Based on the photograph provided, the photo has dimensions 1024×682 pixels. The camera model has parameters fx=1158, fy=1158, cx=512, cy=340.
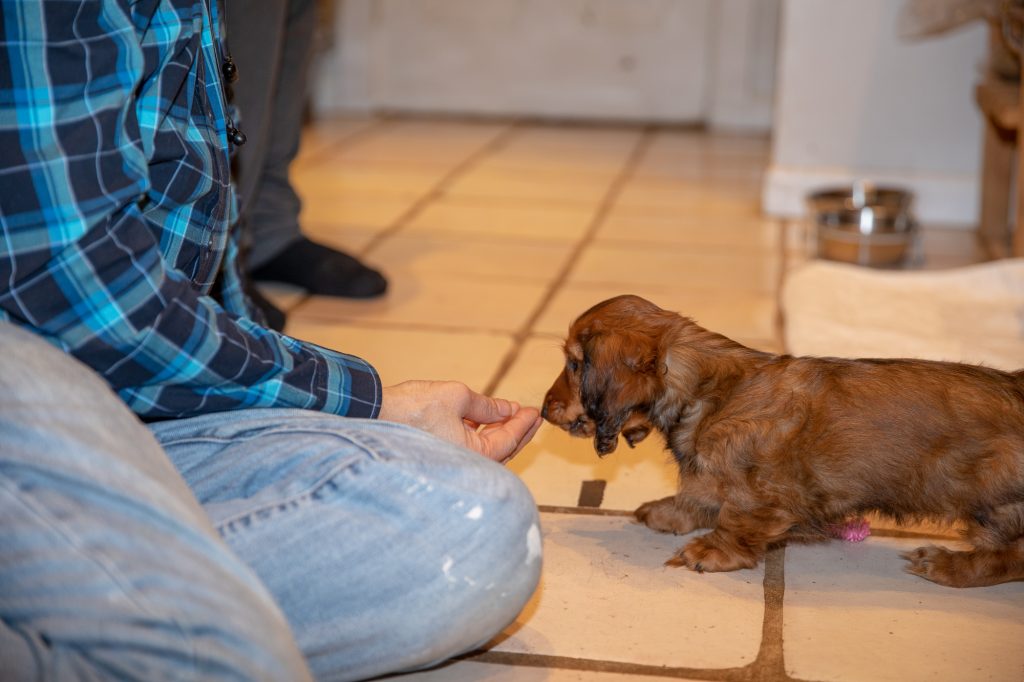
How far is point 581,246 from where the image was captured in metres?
3.52

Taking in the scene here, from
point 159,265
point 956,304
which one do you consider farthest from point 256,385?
point 956,304

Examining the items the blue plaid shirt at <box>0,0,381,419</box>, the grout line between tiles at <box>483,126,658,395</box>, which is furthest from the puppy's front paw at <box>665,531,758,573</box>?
the grout line between tiles at <box>483,126,658,395</box>

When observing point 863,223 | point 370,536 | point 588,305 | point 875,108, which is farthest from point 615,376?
point 875,108

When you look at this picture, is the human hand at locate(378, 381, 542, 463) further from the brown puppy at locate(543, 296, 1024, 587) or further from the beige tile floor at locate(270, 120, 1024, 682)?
the beige tile floor at locate(270, 120, 1024, 682)

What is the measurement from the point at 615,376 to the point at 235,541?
0.64 m

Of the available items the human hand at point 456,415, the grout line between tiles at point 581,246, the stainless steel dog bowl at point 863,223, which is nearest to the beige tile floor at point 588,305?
the grout line between tiles at point 581,246

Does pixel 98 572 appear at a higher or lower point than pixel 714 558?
higher

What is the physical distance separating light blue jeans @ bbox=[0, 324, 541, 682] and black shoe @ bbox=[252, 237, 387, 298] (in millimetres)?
1606

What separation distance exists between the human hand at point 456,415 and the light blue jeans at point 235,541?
155 mm

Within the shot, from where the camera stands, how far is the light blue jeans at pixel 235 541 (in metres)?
1.09

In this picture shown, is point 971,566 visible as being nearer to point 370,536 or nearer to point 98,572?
point 370,536

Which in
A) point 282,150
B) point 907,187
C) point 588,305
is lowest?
point 588,305

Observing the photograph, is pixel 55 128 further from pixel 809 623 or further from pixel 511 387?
pixel 511 387

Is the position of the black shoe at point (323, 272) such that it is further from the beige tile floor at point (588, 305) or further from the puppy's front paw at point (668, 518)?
the puppy's front paw at point (668, 518)
